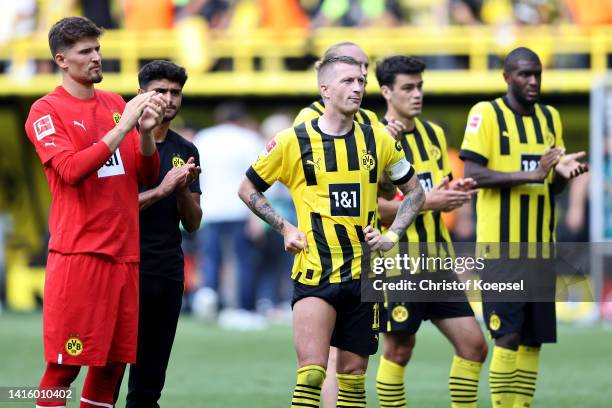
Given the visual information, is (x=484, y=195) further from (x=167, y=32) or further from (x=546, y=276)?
(x=167, y=32)

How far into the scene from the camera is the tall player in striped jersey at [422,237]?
8594mm

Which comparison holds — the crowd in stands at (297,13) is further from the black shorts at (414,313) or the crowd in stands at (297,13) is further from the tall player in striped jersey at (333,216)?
the tall player in striped jersey at (333,216)

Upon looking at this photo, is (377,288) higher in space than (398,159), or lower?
lower

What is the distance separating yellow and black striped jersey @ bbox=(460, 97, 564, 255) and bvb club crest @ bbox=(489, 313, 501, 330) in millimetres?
521

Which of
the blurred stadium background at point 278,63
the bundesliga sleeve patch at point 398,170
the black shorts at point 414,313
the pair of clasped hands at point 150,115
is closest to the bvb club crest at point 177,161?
the pair of clasped hands at point 150,115

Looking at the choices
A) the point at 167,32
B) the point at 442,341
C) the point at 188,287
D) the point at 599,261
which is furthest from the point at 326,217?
the point at 167,32

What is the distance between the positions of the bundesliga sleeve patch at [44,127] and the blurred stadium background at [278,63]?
30.9 feet

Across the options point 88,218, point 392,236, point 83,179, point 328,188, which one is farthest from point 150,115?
point 392,236

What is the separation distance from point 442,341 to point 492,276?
17.7ft

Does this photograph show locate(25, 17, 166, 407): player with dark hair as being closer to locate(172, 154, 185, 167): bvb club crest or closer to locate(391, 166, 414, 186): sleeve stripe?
locate(172, 154, 185, 167): bvb club crest

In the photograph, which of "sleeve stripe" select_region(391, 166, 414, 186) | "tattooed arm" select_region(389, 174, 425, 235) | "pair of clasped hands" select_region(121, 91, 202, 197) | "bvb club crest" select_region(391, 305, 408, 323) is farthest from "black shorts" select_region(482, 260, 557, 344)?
"pair of clasped hands" select_region(121, 91, 202, 197)

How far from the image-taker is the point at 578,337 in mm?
14641

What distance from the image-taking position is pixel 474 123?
910 centimetres

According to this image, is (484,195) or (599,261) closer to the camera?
(484,195)
